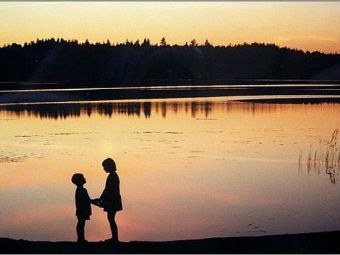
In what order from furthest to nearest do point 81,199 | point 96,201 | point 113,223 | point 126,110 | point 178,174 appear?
1. point 126,110
2. point 178,174
3. point 113,223
4. point 96,201
5. point 81,199

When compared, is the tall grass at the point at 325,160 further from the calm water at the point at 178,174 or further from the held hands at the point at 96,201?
the held hands at the point at 96,201

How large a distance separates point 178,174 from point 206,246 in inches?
414

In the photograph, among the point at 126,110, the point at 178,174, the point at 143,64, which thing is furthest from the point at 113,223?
the point at 143,64

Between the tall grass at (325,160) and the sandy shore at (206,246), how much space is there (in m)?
8.64

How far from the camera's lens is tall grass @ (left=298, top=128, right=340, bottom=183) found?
65.1ft

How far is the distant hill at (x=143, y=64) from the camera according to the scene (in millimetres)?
→ 132625

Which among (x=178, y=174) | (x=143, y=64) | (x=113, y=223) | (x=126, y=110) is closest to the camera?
(x=113, y=223)

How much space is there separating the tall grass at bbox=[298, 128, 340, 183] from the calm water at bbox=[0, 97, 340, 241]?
0.14 ft

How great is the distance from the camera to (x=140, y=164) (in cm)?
2233

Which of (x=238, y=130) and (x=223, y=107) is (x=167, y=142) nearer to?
(x=238, y=130)

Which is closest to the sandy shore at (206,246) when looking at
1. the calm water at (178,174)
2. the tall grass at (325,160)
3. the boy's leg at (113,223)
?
the boy's leg at (113,223)

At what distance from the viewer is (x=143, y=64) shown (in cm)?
14650

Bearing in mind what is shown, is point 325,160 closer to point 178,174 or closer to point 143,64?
point 178,174

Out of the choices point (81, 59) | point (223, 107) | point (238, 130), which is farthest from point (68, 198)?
point (81, 59)
